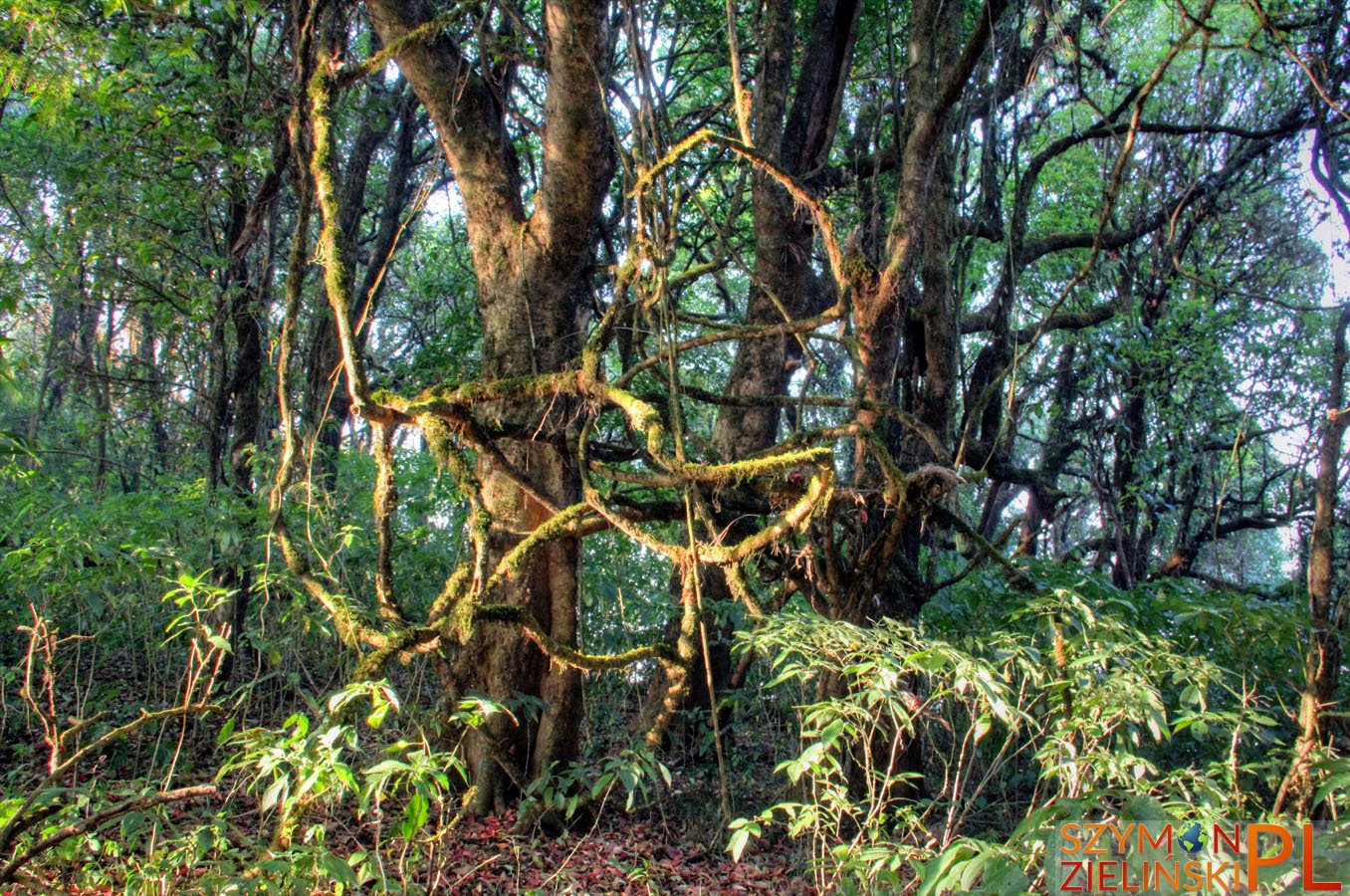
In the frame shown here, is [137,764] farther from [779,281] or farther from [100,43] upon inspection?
[779,281]

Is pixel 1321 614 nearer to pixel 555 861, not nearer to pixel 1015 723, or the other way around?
pixel 1015 723

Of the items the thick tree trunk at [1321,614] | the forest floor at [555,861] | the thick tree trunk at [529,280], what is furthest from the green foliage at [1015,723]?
the thick tree trunk at [529,280]

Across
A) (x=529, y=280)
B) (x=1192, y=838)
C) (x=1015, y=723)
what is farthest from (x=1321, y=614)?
(x=529, y=280)

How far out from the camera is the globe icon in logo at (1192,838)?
202 cm

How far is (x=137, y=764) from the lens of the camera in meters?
4.38

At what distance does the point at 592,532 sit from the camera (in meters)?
4.02

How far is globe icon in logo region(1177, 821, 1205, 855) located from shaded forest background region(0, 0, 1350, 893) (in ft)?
0.22

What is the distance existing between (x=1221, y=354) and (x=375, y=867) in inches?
305

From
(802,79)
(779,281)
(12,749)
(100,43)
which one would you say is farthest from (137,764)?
(802,79)

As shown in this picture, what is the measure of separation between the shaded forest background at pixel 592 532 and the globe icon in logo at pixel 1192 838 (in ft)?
0.22

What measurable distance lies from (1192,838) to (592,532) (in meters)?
2.49

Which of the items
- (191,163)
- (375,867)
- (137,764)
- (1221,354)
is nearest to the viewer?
(375,867)

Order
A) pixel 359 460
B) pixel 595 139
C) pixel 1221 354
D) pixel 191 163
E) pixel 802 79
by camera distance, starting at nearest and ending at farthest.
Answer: pixel 595 139, pixel 191 163, pixel 802 79, pixel 359 460, pixel 1221 354

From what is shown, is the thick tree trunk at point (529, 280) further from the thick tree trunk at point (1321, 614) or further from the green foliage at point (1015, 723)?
the thick tree trunk at point (1321, 614)
